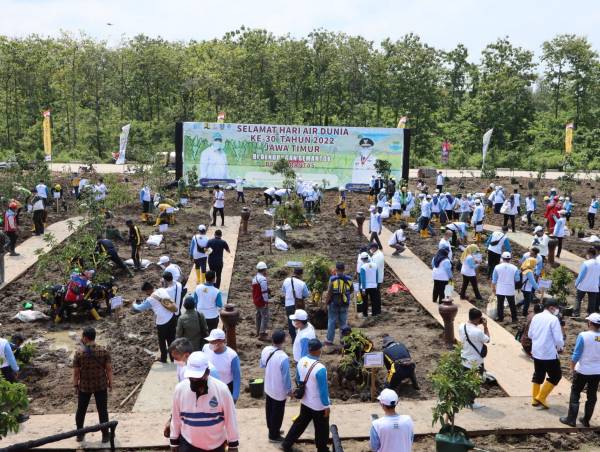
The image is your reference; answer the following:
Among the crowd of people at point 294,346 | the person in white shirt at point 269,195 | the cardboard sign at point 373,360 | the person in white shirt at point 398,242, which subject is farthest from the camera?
the person in white shirt at point 269,195

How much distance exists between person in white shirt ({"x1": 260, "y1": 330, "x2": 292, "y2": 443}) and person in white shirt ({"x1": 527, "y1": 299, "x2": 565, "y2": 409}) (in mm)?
3398

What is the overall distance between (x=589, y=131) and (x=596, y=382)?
154 feet

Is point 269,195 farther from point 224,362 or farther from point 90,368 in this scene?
point 224,362

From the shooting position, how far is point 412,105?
170ft

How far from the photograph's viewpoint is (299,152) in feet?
113

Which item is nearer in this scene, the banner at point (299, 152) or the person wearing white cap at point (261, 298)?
the person wearing white cap at point (261, 298)

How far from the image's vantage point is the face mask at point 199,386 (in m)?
5.42

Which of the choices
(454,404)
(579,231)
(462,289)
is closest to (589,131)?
(579,231)

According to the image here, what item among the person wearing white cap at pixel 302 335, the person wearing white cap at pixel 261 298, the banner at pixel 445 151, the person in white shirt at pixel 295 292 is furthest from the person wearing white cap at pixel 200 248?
the banner at pixel 445 151

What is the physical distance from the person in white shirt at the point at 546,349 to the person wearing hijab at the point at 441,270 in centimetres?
455

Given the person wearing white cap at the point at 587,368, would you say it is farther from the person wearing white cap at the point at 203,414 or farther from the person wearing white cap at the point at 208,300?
the person wearing white cap at the point at 208,300

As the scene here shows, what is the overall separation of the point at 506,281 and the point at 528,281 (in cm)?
67

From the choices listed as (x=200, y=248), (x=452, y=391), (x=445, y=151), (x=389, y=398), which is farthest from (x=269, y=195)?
(x=445, y=151)

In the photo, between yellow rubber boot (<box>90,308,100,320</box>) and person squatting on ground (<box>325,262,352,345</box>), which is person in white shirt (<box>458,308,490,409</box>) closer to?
person squatting on ground (<box>325,262,352,345</box>)
